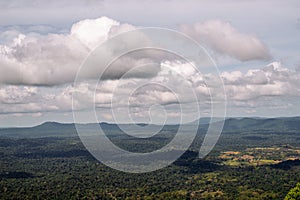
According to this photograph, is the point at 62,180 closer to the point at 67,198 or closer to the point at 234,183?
the point at 67,198

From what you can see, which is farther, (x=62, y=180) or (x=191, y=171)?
(x=191, y=171)

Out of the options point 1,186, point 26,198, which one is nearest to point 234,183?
point 26,198

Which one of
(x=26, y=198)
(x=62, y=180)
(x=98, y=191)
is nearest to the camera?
(x=26, y=198)

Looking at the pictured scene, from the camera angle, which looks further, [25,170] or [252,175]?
[25,170]

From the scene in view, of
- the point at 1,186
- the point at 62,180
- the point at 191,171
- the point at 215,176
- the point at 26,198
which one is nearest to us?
the point at 26,198

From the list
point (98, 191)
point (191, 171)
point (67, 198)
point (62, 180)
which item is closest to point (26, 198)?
point (67, 198)

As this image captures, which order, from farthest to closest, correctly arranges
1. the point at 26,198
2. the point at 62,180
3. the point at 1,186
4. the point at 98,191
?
1. the point at 62,180
2. the point at 1,186
3. the point at 98,191
4. the point at 26,198

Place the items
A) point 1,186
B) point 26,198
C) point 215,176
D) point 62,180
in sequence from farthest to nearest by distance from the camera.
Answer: point 215,176
point 62,180
point 1,186
point 26,198

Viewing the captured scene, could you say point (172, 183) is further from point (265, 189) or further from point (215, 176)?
point (265, 189)
